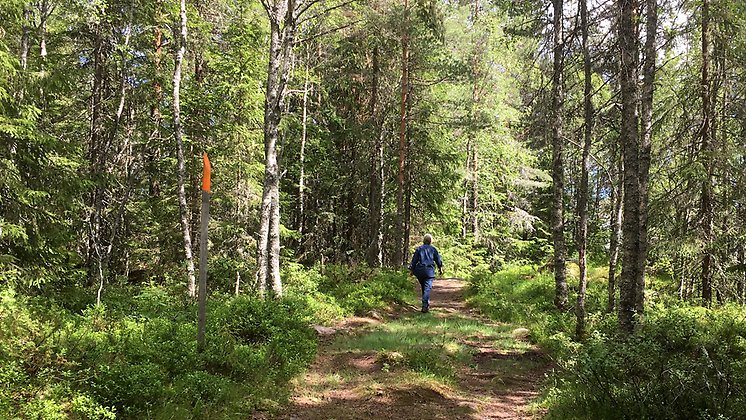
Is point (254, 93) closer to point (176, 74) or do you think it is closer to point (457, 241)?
point (176, 74)

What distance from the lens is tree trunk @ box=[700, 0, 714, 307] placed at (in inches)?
425

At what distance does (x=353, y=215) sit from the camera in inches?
964

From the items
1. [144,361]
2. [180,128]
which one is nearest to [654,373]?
[144,361]

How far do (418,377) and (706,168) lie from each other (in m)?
9.18

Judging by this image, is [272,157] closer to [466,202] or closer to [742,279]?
[742,279]

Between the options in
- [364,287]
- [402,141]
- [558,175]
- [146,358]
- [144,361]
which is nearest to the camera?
Answer: [144,361]

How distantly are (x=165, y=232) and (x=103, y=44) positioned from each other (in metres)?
5.88

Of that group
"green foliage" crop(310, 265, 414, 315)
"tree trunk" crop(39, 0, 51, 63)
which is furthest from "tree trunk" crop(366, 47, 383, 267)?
"tree trunk" crop(39, 0, 51, 63)

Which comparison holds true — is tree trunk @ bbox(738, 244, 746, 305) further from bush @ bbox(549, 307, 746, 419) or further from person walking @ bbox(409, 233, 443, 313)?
person walking @ bbox(409, 233, 443, 313)

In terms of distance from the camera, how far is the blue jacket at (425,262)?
38.9 ft

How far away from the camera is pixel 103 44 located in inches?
512

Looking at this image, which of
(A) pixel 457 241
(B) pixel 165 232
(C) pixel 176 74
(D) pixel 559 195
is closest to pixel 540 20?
(D) pixel 559 195

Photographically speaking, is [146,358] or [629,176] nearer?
[146,358]

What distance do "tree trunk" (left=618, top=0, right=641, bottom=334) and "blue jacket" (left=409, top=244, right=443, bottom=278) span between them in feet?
17.8
